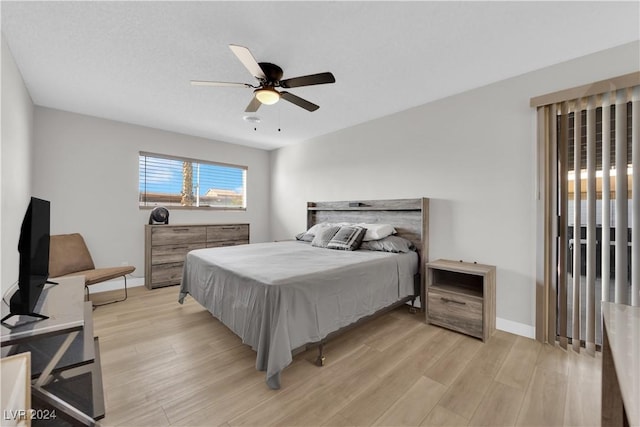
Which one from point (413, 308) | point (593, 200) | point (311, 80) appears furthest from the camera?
point (413, 308)

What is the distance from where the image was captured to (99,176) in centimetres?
373

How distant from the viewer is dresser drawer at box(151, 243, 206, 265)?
3840mm

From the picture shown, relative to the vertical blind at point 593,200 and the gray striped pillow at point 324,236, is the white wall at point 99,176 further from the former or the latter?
the vertical blind at point 593,200

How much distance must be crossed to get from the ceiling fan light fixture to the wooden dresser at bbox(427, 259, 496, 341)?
7.25 ft

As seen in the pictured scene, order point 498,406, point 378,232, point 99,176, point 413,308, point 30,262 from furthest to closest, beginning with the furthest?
point 99,176 < point 378,232 < point 413,308 < point 498,406 < point 30,262

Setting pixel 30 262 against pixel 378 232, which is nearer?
pixel 30 262

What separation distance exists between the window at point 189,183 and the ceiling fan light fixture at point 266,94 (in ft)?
9.55

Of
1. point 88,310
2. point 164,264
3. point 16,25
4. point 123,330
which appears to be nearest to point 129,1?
point 16,25

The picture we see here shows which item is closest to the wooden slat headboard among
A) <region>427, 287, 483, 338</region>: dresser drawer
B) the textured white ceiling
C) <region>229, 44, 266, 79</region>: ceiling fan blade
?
<region>427, 287, 483, 338</region>: dresser drawer

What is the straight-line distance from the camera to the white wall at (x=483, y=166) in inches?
94.3

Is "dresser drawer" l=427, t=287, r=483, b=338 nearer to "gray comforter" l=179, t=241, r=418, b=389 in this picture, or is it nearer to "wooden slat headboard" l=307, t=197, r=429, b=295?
"gray comforter" l=179, t=241, r=418, b=389

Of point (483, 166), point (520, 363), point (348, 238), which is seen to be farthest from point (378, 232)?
point (520, 363)

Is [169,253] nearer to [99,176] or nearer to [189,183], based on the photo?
[189,183]

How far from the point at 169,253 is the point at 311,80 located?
11.2 feet
